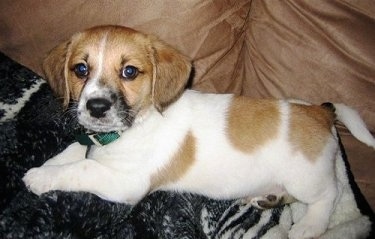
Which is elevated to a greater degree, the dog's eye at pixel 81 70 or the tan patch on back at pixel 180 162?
the dog's eye at pixel 81 70

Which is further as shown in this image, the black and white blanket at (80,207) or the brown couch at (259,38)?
the brown couch at (259,38)

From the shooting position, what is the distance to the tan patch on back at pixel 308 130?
1.98 metres

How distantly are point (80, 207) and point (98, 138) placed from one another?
371mm

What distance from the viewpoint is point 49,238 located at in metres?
1.57

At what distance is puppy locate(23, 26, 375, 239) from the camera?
1.84m

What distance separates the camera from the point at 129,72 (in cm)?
187

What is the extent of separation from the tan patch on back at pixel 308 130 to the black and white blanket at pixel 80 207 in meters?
0.27

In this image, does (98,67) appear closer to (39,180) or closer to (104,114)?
(104,114)

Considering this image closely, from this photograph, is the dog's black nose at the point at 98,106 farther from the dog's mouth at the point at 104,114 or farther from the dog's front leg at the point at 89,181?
the dog's front leg at the point at 89,181

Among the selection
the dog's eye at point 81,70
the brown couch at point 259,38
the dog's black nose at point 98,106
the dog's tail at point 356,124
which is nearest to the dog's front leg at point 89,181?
the dog's black nose at point 98,106

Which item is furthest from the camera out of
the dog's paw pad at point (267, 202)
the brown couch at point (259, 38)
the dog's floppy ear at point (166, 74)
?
the dog's paw pad at point (267, 202)

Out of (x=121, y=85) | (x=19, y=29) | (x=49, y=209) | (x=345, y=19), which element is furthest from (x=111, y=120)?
(x=345, y=19)

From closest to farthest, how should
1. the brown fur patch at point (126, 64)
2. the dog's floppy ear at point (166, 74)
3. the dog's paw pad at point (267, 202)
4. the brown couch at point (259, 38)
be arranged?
1. the brown fur patch at point (126, 64)
2. the dog's floppy ear at point (166, 74)
3. the brown couch at point (259, 38)
4. the dog's paw pad at point (267, 202)

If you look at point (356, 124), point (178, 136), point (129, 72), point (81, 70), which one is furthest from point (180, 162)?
point (356, 124)
